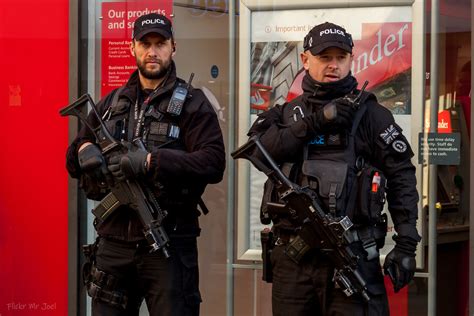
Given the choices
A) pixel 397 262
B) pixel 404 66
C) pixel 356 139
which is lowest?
pixel 397 262

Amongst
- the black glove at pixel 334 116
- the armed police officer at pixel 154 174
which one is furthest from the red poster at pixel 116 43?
the black glove at pixel 334 116

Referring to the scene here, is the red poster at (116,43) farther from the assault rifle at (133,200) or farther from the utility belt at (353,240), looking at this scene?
the utility belt at (353,240)

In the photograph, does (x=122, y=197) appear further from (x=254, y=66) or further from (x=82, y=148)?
(x=254, y=66)

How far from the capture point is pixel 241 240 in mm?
5148

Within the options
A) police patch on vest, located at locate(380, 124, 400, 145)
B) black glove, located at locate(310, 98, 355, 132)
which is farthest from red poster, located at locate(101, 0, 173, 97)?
police patch on vest, located at locate(380, 124, 400, 145)

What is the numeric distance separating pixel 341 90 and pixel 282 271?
0.82m

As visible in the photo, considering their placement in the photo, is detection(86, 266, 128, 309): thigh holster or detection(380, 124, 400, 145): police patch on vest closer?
detection(380, 124, 400, 145): police patch on vest

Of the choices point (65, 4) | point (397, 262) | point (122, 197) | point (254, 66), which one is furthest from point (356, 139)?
point (65, 4)

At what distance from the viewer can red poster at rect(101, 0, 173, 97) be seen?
213 inches

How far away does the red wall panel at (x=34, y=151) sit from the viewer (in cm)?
547

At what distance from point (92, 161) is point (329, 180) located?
1043mm

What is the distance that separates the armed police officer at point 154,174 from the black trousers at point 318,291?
49cm

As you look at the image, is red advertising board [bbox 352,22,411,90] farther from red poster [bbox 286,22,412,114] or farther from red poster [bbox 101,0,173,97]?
red poster [bbox 101,0,173,97]

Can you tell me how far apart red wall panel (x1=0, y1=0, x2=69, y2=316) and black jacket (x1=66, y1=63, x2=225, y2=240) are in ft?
4.46
